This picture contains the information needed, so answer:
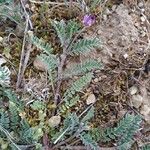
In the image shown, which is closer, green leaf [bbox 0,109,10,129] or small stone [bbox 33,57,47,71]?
green leaf [bbox 0,109,10,129]

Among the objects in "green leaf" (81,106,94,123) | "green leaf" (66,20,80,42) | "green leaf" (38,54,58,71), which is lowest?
"green leaf" (81,106,94,123)

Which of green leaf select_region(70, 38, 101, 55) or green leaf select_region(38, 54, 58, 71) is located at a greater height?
green leaf select_region(70, 38, 101, 55)

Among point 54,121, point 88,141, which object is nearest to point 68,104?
point 54,121

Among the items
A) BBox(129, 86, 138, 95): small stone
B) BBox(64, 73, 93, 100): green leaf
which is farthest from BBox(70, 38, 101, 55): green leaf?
BBox(129, 86, 138, 95): small stone

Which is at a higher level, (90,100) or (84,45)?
(84,45)

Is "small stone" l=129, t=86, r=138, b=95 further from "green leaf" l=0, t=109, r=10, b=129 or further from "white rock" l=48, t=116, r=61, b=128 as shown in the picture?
"green leaf" l=0, t=109, r=10, b=129

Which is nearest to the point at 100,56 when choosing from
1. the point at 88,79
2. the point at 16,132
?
A: the point at 88,79

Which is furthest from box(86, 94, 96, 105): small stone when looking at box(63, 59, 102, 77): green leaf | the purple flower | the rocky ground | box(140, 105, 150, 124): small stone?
the purple flower

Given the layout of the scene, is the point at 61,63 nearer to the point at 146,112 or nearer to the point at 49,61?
the point at 49,61

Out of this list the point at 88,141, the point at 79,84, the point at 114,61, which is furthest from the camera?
the point at 114,61

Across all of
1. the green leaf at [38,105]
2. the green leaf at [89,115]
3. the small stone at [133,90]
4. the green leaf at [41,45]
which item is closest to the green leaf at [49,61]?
the green leaf at [41,45]

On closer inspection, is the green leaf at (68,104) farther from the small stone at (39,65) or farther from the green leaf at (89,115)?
the small stone at (39,65)

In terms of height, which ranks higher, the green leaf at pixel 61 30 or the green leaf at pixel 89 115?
the green leaf at pixel 61 30
